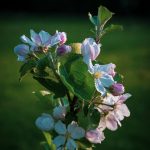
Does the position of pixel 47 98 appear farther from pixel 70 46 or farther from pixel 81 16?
pixel 81 16

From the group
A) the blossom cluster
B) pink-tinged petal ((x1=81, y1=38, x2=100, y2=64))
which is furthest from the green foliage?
pink-tinged petal ((x1=81, y1=38, x2=100, y2=64))

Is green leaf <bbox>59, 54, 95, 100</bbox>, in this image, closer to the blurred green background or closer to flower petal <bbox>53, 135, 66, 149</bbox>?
flower petal <bbox>53, 135, 66, 149</bbox>

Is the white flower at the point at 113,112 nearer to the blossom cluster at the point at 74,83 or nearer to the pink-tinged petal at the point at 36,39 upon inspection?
the blossom cluster at the point at 74,83

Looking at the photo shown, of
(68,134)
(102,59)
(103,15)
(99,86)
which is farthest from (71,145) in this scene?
(102,59)

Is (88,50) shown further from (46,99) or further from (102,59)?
(102,59)

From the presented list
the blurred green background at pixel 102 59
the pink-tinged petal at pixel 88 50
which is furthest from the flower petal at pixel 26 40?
the blurred green background at pixel 102 59

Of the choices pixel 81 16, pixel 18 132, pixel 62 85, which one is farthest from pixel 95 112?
pixel 81 16

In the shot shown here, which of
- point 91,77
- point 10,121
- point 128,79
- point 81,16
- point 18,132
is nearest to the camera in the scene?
point 91,77

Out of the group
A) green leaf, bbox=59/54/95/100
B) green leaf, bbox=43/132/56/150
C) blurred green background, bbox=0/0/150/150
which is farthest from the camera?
blurred green background, bbox=0/0/150/150
